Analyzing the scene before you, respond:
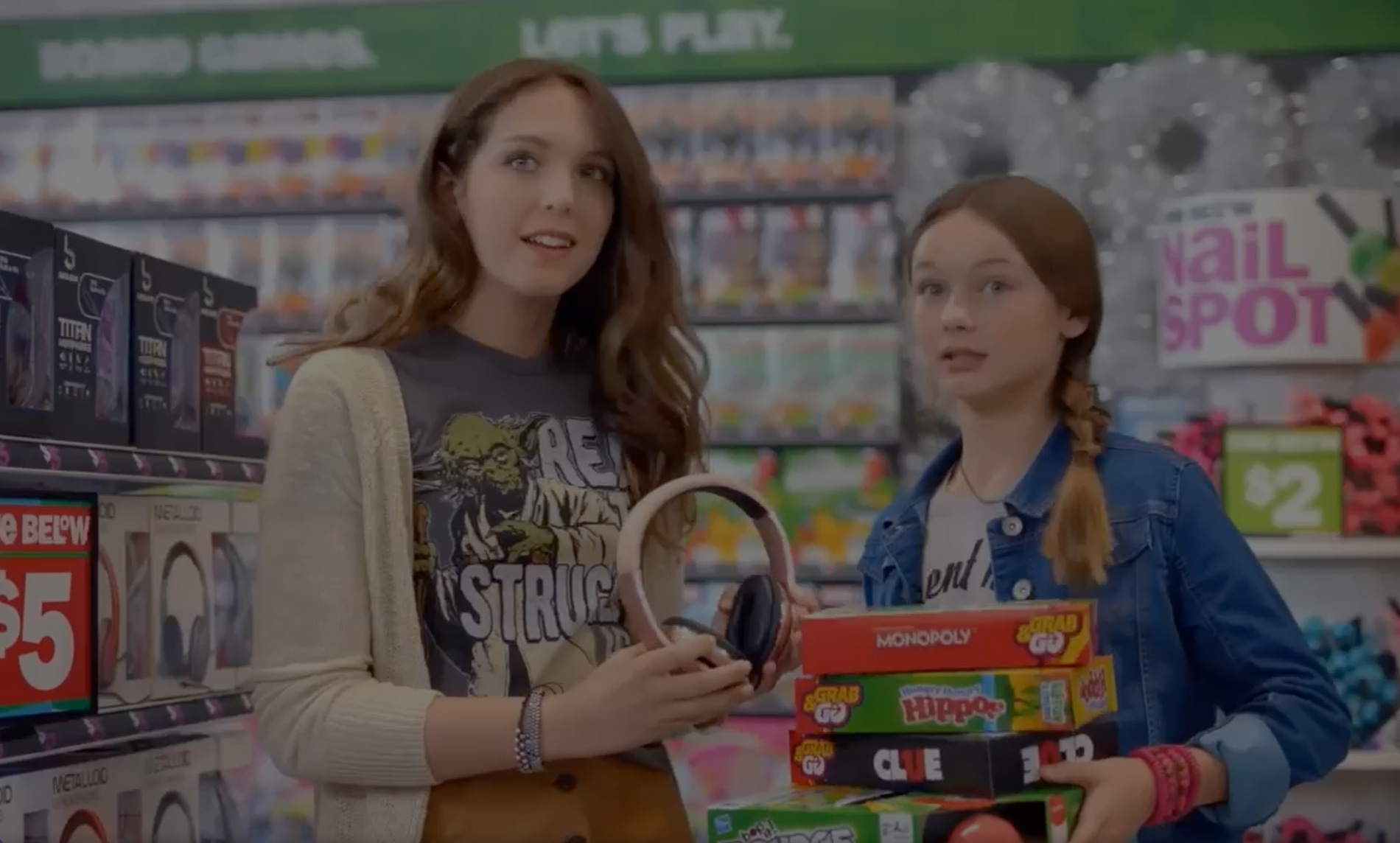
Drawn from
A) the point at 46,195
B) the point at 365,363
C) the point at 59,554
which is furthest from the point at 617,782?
the point at 46,195

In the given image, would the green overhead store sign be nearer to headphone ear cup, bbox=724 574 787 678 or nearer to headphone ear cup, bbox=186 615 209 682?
headphone ear cup, bbox=186 615 209 682

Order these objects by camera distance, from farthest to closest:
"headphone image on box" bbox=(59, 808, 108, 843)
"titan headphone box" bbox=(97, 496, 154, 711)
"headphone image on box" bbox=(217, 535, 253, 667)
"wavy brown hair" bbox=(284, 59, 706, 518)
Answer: "headphone image on box" bbox=(217, 535, 253, 667) < "titan headphone box" bbox=(97, 496, 154, 711) < "headphone image on box" bbox=(59, 808, 108, 843) < "wavy brown hair" bbox=(284, 59, 706, 518)

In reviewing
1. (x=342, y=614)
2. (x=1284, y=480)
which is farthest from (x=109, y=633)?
(x=1284, y=480)

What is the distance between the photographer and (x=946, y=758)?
4.58ft

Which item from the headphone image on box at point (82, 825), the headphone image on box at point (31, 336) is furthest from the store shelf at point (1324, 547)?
the headphone image on box at point (31, 336)

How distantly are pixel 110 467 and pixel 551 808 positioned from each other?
88cm

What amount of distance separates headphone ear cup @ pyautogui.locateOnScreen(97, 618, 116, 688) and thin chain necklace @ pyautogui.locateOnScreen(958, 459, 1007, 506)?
3.89ft

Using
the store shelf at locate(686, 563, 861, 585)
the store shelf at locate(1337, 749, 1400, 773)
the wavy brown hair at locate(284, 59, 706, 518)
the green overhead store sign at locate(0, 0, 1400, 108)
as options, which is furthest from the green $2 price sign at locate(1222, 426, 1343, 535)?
the wavy brown hair at locate(284, 59, 706, 518)

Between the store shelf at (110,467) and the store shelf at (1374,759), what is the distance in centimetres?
298

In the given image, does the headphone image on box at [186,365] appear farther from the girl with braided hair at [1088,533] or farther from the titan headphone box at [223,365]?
the girl with braided hair at [1088,533]

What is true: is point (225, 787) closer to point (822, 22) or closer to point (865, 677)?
point (865, 677)

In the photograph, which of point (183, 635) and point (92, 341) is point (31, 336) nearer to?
point (92, 341)

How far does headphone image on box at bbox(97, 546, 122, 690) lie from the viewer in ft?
7.11

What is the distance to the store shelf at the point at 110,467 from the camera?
196 cm
